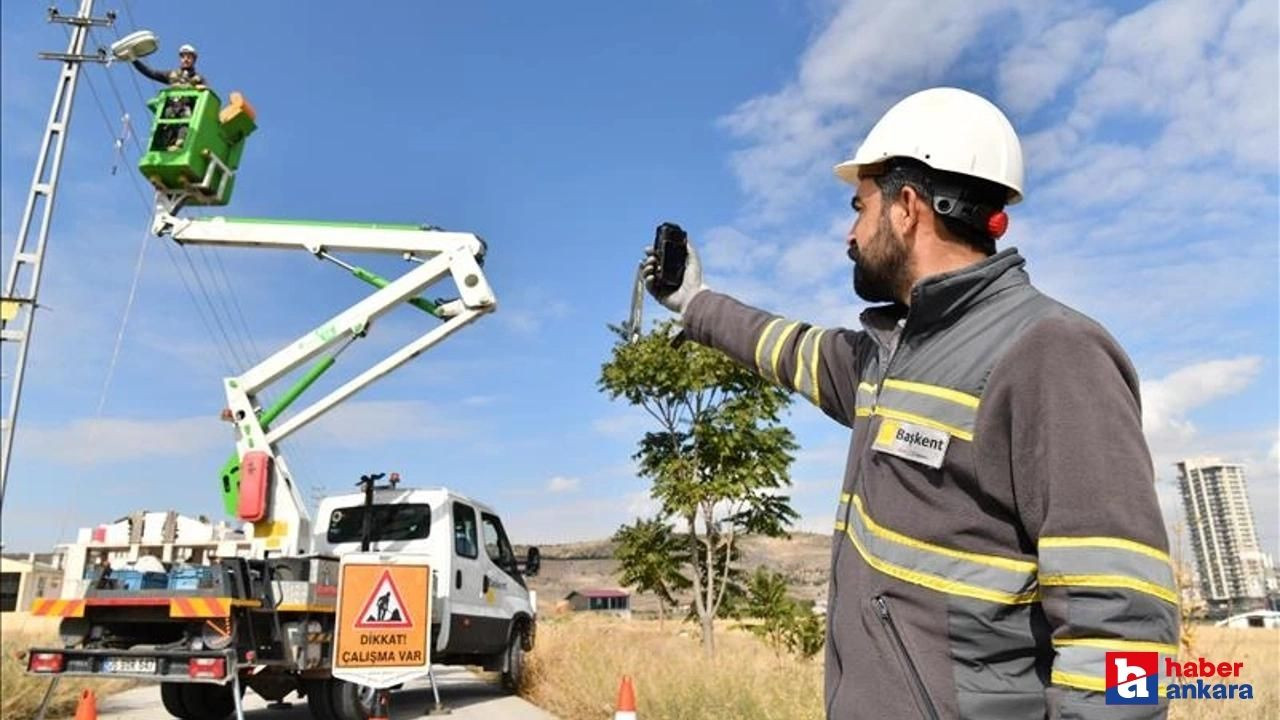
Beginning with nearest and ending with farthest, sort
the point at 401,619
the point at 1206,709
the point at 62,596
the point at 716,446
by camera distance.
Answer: the point at 1206,709 < the point at 62,596 < the point at 401,619 < the point at 716,446

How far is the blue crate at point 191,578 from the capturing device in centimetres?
716

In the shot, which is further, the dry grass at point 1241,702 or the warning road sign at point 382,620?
the warning road sign at point 382,620

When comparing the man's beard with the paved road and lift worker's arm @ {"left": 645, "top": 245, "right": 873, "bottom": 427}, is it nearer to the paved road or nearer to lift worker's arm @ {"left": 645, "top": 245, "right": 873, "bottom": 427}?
lift worker's arm @ {"left": 645, "top": 245, "right": 873, "bottom": 427}

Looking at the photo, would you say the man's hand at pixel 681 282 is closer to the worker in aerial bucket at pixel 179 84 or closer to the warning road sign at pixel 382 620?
the warning road sign at pixel 382 620

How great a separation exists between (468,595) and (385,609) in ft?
7.90

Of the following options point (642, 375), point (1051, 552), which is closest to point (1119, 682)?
point (1051, 552)

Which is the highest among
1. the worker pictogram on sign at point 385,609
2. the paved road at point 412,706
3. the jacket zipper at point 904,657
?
the jacket zipper at point 904,657

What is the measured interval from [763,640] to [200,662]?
7.81 m

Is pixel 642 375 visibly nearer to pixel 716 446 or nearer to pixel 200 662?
pixel 716 446

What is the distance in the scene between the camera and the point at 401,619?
802cm

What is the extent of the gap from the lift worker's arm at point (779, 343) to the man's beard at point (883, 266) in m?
0.23

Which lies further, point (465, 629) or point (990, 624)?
point (465, 629)

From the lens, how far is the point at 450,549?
9.84m

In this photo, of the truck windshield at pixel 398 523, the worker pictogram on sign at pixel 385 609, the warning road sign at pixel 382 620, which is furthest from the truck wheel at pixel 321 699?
the truck windshield at pixel 398 523
